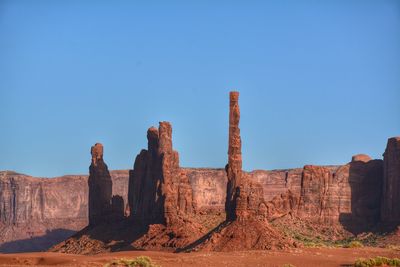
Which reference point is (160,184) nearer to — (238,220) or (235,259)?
(238,220)

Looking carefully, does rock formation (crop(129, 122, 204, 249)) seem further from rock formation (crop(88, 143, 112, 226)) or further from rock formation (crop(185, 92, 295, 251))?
rock formation (crop(185, 92, 295, 251))

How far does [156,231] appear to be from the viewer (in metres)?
92.2

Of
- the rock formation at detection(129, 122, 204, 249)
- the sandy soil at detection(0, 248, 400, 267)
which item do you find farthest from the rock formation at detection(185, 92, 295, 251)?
the rock formation at detection(129, 122, 204, 249)

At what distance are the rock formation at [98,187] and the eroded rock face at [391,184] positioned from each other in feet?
97.9

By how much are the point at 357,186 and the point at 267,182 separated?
85.9 ft

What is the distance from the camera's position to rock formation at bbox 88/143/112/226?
111188 mm

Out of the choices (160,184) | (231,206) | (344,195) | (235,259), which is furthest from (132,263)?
(344,195)

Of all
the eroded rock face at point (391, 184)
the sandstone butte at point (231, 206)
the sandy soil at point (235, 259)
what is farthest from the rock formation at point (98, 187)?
the sandy soil at point (235, 259)

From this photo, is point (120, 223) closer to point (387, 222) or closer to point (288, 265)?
point (387, 222)

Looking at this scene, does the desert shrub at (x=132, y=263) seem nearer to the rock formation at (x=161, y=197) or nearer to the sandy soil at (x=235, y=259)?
the sandy soil at (x=235, y=259)

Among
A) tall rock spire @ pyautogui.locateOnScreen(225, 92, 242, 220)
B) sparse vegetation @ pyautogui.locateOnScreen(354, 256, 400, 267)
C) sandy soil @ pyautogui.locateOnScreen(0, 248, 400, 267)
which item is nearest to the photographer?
sparse vegetation @ pyautogui.locateOnScreen(354, 256, 400, 267)

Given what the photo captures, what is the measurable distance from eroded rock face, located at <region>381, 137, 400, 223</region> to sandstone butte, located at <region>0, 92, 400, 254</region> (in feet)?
0.35

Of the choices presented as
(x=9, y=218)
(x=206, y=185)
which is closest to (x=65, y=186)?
(x=9, y=218)

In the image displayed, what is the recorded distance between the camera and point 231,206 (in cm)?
8069
